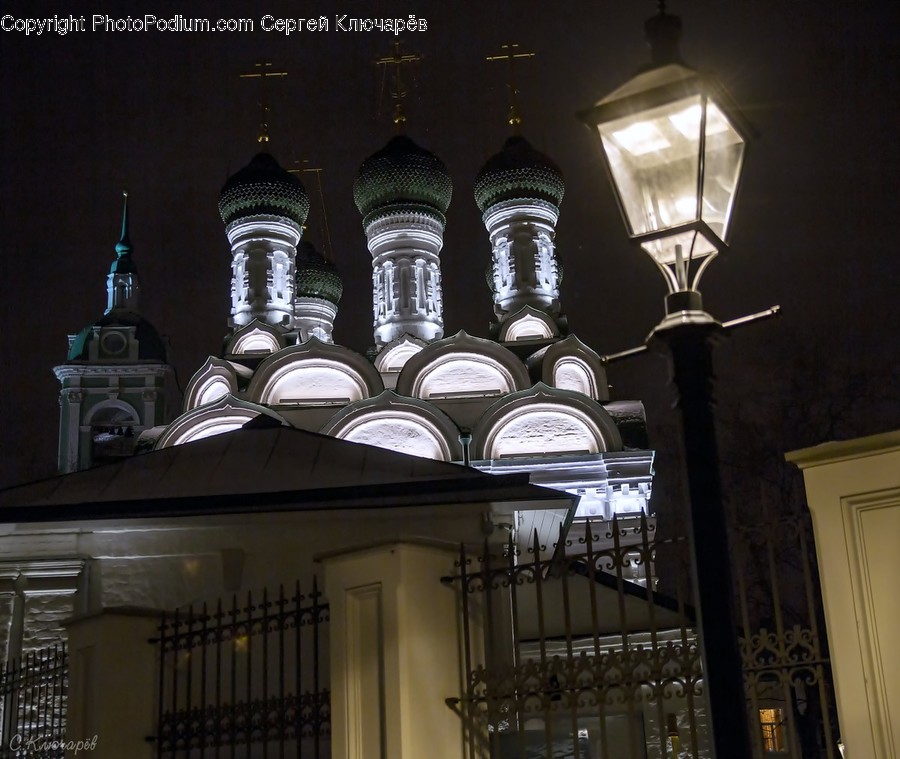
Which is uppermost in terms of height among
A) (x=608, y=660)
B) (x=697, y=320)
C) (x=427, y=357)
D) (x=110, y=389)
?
(x=110, y=389)

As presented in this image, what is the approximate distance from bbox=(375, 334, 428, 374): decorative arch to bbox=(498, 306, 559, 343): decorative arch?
1.51 meters

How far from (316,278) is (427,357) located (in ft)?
23.6

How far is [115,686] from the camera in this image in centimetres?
555

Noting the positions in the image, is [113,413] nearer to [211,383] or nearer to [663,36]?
[211,383]

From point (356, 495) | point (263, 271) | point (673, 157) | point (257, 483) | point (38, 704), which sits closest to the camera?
point (673, 157)

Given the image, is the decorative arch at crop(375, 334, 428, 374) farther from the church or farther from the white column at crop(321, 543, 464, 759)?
the white column at crop(321, 543, 464, 759)

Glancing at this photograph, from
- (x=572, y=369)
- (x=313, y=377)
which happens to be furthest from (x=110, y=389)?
(x=572, y=369)

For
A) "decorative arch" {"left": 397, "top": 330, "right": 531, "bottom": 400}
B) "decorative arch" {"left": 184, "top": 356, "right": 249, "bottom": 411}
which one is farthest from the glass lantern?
"decorative arch" {"left": 184, "top": 356, "right": 249, "bottom": 411}

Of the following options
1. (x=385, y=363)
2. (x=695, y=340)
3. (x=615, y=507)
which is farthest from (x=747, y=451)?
(x=695, y=340)

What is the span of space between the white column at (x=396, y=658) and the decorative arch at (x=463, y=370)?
1461cm

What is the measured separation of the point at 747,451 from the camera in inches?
711

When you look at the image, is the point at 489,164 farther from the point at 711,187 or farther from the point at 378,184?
the point at 711,187

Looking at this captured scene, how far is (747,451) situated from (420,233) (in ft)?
24.5

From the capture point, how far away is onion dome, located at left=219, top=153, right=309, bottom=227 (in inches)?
872
